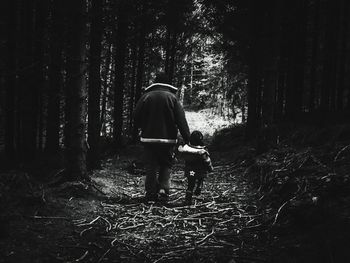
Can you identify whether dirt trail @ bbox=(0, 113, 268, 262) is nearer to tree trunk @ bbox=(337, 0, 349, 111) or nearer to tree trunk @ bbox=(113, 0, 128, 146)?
tree trunk @ bbox=(113, 0, 128, 146)

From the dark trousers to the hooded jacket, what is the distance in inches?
7.2

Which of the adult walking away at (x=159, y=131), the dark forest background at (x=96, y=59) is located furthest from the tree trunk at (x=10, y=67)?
the adult walking away at (x=159, y=131)

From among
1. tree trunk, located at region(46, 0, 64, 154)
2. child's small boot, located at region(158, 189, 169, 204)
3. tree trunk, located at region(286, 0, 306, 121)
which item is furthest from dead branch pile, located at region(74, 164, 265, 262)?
tree trunk, located at region(286, 0, 306, 121)

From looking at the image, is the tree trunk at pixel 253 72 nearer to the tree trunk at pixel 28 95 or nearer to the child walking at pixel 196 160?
the tree trunk at pixel 28 95

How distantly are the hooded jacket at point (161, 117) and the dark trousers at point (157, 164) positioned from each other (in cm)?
18

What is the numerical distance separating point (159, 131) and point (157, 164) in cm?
66

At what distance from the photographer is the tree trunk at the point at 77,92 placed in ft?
23.5

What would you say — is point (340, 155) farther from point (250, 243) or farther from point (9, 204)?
point (9, 204)

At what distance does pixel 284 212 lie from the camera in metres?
5.25

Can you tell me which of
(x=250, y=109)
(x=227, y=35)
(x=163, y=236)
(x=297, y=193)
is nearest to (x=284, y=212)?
(x=297, y=193)

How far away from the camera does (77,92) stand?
7.22m

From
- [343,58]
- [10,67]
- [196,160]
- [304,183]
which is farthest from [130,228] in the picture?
[343,58]

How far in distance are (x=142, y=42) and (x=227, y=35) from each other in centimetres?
391

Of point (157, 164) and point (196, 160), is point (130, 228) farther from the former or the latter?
point (196, 160)
